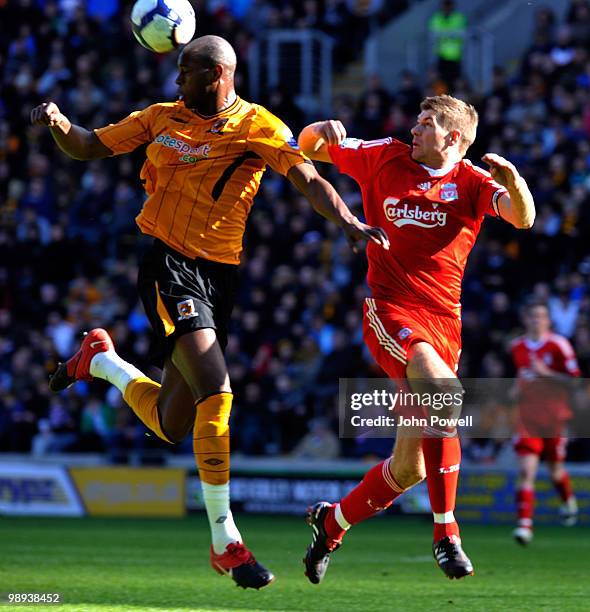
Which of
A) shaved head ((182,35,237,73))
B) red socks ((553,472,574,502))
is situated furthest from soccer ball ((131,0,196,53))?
red socks ((553,472,574,502))

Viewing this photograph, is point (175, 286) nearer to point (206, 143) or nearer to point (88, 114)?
point (206, 143)

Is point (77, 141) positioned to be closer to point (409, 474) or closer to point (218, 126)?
point (218, 126)

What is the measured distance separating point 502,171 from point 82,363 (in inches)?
120

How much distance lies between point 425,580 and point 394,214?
3.21 meters

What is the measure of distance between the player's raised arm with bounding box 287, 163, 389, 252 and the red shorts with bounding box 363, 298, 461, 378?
90cm

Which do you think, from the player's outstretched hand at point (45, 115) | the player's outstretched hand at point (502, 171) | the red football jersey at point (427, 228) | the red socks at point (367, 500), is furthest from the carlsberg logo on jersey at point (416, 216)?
the player's outstretched hand at point (45, 115)

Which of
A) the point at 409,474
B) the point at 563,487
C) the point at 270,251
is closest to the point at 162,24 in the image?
the point at 409,474

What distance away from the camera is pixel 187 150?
752 cm

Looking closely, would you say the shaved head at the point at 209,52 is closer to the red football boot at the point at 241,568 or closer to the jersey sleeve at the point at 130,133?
the jersey sleeve at the point at 130,133

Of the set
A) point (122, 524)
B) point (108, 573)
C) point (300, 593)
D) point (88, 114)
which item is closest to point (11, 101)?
point (88, 114)

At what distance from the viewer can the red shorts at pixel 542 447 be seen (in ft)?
44.6

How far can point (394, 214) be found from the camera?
7938 millimetres

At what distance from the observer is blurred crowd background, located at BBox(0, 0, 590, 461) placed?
681 inches

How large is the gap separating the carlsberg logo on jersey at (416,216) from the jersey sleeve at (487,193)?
0.21m
